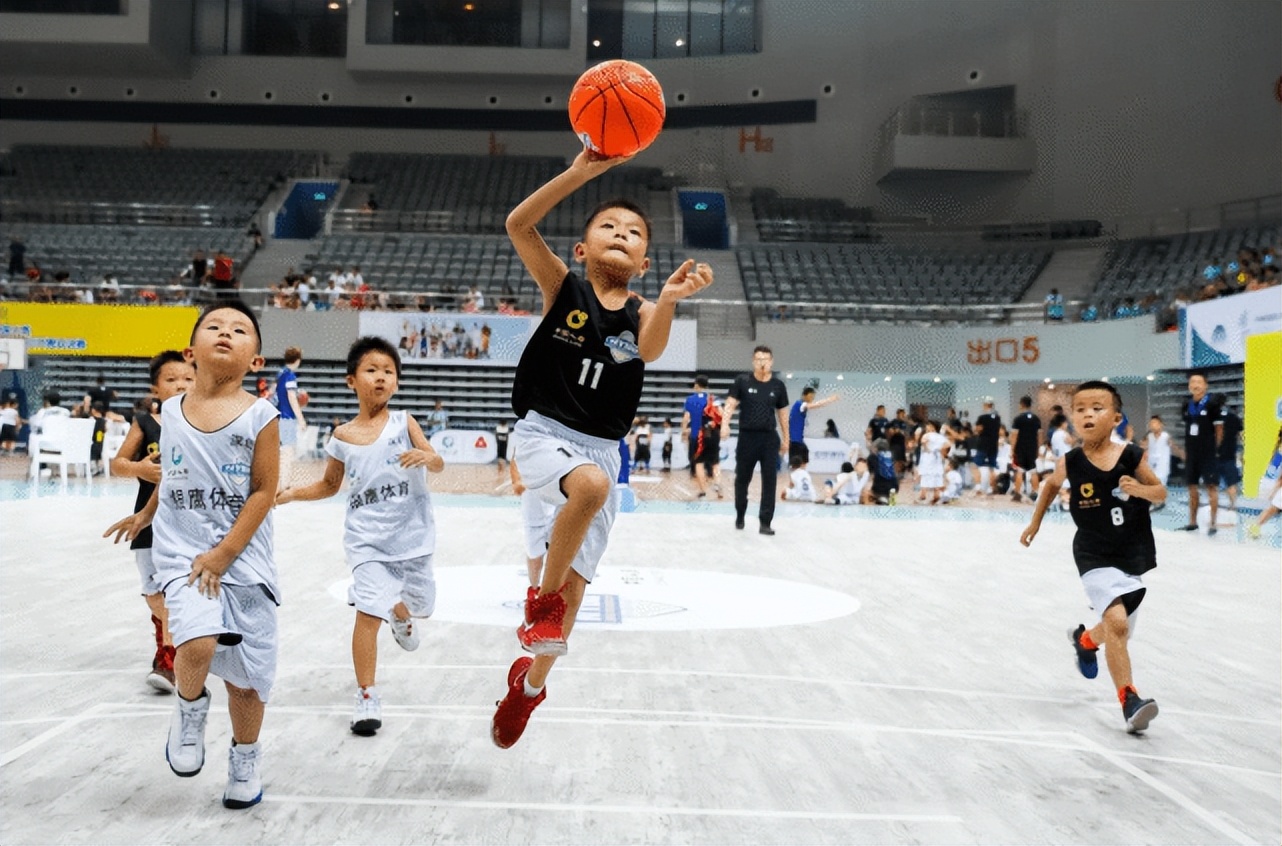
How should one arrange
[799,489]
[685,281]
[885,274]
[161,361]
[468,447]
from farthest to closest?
[885,274]
[468,447]
[799,489]
[161,361]
[685,281]

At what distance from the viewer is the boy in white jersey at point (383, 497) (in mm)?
3551

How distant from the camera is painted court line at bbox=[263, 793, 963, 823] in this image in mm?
2604

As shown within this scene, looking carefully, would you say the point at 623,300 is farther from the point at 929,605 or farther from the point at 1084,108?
the point at 1084,108

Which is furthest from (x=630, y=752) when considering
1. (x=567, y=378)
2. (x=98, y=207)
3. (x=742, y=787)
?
(x=98, y=207)

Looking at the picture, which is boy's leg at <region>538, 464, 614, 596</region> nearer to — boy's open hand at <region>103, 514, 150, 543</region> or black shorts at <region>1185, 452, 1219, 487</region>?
boy's open hand at <region>103, 514, 150, 543</region>

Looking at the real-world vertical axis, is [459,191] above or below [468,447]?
above

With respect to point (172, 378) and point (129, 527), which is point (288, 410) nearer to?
point (172, 378)

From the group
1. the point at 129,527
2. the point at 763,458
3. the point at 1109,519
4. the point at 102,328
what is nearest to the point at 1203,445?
the point at 763,458

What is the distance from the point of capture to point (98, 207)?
26625mm

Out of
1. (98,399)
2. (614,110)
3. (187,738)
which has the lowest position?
(187,738)

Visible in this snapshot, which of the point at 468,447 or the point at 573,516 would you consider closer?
the point at 573,516

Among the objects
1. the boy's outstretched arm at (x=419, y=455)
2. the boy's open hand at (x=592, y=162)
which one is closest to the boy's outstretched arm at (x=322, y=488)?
the boy's outstretched arm at (x=419, y=455)

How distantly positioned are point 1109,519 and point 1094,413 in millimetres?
445

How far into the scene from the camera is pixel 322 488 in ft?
11.5
